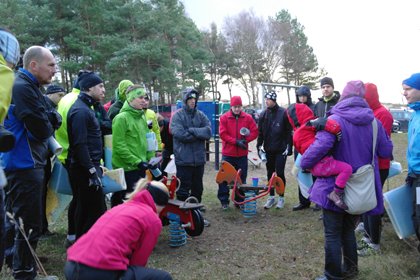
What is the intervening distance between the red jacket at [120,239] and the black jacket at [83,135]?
1245mm

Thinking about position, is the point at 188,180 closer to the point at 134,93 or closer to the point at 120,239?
the point at 134,93

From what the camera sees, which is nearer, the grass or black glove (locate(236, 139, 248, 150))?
the grass

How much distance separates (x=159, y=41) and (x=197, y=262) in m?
26.0

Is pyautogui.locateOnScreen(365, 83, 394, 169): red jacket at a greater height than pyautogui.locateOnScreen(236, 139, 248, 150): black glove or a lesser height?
greater

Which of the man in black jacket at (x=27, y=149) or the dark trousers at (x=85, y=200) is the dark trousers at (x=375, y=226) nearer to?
the dark trousers at (x=85, y=200)

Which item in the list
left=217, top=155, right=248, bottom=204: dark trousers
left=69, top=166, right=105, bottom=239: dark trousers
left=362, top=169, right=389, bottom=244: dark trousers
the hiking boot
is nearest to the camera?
the hiking boot

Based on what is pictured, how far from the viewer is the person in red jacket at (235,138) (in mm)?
5578

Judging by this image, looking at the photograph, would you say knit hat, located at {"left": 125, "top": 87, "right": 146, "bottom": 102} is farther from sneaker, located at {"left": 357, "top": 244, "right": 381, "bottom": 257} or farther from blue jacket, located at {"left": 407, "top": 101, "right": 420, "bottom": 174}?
sneaker, located at {"left": 357, "top": 244, "right": 381, "bottom": 257}

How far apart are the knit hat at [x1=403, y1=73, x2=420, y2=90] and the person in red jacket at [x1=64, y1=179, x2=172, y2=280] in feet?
8.62

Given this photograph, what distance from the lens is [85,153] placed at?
3.13 m

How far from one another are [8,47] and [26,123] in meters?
0.88

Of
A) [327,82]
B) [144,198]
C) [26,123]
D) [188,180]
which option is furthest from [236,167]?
[26,123]

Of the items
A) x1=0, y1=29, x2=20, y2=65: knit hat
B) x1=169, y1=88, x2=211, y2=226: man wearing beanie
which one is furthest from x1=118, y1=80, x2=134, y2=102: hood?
x1=0, y1=29, x2=20, y2=65: knit hat

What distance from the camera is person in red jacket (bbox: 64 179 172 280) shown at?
6.18 ft
